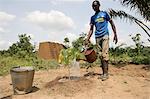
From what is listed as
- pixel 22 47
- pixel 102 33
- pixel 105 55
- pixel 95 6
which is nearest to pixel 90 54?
pixel 105 55

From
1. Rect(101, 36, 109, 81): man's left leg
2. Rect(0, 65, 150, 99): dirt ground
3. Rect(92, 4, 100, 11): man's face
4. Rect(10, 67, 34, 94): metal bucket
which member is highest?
Rect(92, 4, 100, 11): man's face

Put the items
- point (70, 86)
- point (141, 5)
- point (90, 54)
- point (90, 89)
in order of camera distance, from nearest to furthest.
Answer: point (90, 89), point (70, 86), point (90, 54), point (141, 5)

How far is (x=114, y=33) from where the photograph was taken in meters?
7.39

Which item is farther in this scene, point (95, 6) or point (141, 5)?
point (141, 5)

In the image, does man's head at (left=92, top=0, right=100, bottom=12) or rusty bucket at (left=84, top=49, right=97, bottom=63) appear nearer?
man's head at (left=92, top=0, right=100, bottom=12)

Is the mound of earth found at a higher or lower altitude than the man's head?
lower

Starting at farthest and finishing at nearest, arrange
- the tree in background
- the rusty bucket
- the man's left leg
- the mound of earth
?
the tree in background
the rusty bucket
the man's left leg
the mound of earth

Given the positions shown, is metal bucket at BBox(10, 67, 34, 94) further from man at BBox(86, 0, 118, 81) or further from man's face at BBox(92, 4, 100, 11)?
man's face at BBox(92, 4, 100, 11)

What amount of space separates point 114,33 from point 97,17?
51 centimetres

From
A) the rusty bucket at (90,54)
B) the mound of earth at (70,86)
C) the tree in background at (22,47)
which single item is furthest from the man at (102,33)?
the tree in background at (22,47)

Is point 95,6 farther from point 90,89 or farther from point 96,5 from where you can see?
point 90,89

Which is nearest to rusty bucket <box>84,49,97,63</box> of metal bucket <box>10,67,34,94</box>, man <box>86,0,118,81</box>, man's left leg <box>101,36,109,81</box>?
man <box>86,0,118,81</box>

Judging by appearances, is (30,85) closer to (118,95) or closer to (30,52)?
(118,95)

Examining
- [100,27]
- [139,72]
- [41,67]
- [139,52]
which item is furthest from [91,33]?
[139,52]
